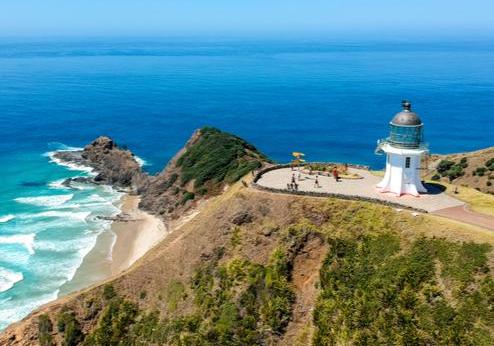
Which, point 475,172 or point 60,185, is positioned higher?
point 475,172

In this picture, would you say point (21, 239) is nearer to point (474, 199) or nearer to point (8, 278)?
point (8, 278)

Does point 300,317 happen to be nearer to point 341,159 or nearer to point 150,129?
point 341,159

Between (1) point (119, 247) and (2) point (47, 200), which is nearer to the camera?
(1) point (119, 247)

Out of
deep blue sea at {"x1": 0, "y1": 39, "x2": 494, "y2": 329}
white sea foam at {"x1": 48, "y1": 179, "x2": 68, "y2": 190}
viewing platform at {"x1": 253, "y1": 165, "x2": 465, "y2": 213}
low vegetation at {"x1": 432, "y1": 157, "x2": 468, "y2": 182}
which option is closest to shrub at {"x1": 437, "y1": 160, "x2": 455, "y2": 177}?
low vegetation at {"x1": 432, "y1": 157, "x2": 468, "y2": 182}

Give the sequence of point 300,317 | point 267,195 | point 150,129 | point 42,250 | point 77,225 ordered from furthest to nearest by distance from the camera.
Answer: point 150,129 < point 77,225 < point 42,250 < point 267,195 < point 300,317

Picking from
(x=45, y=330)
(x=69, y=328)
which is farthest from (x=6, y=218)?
(x=69, y=328)

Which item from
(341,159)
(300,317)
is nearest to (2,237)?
(300,317)

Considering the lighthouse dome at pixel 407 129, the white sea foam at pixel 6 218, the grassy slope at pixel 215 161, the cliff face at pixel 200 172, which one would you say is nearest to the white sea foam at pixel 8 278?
the white sea foam at pixel 6 218
